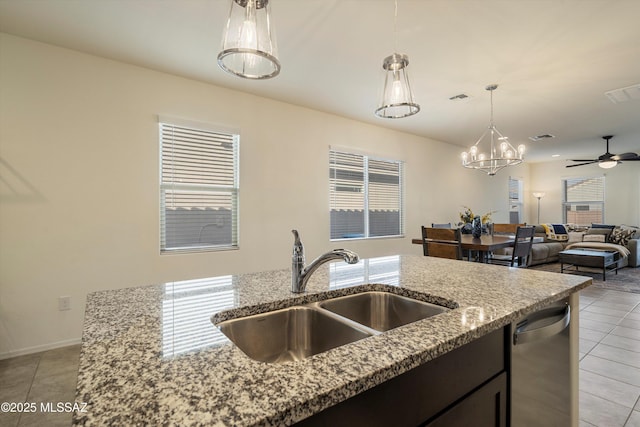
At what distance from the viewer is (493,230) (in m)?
4.78

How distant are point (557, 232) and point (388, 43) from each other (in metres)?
7.07

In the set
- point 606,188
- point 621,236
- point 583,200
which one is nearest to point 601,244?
point 621,236

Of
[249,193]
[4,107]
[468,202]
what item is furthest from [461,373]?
[468,202]

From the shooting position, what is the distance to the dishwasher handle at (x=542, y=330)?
1031 mm

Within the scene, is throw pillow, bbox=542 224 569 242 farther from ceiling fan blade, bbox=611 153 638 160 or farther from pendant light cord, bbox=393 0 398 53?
pendant light cord, bbox=393 0 398 53

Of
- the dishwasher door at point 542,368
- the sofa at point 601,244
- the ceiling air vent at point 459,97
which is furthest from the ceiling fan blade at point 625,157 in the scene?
the dishwasher door at point 542,368

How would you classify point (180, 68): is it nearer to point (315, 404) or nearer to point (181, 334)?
point (181, 334)

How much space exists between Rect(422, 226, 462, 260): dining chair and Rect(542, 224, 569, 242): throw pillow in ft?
17.8

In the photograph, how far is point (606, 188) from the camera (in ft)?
24.7

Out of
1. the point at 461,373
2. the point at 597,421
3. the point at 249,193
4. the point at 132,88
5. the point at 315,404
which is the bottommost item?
the point at 597,421

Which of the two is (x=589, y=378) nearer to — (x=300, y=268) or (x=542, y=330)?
(x=542, y=330)

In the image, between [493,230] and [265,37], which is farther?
[493,230]

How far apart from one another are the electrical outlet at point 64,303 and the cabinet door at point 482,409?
316cm

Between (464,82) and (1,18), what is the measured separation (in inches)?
163
